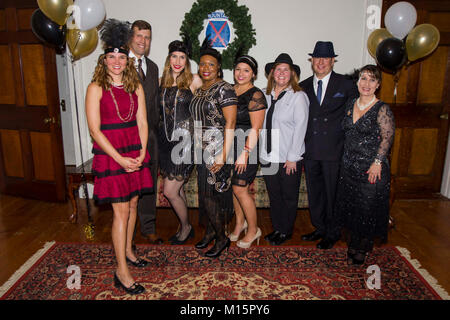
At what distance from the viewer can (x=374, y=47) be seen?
14.1 feet

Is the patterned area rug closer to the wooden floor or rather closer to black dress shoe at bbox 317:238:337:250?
black dress shoe at bbox 317:238:337:250

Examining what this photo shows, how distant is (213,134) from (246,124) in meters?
0.33

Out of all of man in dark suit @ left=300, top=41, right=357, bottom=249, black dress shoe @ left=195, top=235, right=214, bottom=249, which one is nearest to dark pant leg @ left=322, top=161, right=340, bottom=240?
man in dark suit @ left=300, top=41, right=357, bottom=249

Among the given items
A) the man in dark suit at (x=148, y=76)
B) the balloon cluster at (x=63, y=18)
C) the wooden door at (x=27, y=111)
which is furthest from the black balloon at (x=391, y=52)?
the wooden door at (x=27, y=111)

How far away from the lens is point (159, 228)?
4129 mm

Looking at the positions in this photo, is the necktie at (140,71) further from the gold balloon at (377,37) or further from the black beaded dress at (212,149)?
the gold balloon at (377,37)

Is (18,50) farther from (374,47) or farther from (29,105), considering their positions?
(374,47)

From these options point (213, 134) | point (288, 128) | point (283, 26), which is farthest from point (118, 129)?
point (283, 26)

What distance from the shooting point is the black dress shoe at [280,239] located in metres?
3.67

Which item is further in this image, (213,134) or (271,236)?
(271,236)

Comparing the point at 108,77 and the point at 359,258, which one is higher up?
the point at 108,77

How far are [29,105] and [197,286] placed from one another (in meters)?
3.38

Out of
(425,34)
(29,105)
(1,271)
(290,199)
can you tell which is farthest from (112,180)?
(425,34)

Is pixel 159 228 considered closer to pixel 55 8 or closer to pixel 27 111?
pixel 27 111
